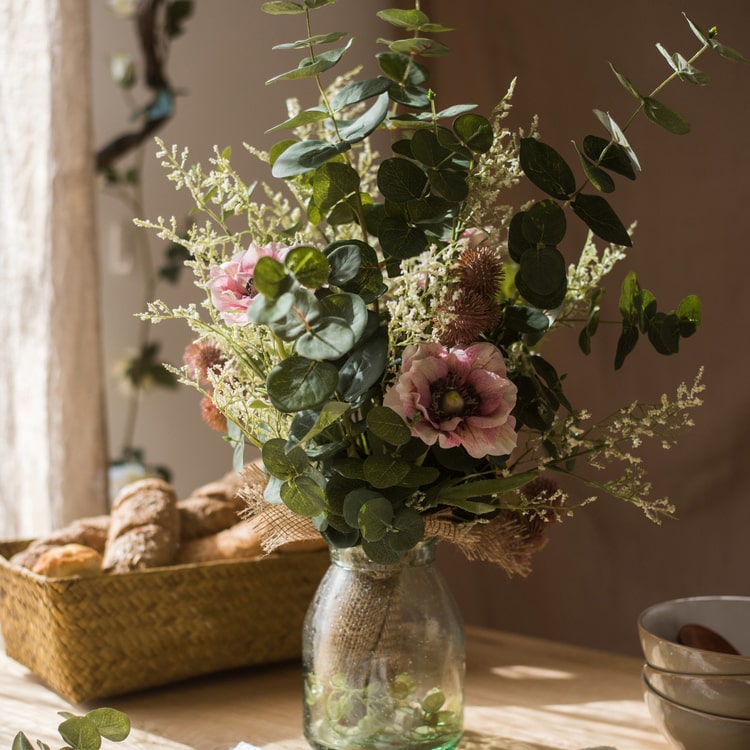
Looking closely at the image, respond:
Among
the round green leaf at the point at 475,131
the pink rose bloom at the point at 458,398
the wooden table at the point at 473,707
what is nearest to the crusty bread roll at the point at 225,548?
the wooden table at the point at 473,707

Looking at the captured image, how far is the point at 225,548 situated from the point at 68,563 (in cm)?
17

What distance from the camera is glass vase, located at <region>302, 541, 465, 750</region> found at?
0.84 meters

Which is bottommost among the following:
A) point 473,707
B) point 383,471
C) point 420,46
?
point 473,707

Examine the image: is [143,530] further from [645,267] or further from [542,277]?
[645,267]

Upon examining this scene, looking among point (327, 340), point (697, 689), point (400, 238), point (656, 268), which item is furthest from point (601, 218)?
point (656, 268)

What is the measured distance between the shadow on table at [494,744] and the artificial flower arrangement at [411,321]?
208 millimetres

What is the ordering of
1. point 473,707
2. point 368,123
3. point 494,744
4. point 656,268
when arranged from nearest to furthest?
point 368,123
point 494,744
point 473,707
point 656,268

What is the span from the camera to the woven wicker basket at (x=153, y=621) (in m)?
1.00

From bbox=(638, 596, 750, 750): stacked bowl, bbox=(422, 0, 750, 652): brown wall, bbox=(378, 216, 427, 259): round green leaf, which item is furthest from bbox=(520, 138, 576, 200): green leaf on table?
bbox=(422, 0, 750, 652): brown wall

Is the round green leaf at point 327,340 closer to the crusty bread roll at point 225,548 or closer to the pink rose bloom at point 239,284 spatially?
the pink rose bloom at point 239,284

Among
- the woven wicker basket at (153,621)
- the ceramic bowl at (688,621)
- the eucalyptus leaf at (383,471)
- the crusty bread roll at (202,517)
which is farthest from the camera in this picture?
the crusty bread roll at (202,517)

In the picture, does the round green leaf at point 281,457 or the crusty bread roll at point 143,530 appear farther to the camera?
the crusty bread roll at point 143,530

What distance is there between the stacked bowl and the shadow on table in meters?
0.10

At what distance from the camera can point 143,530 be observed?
3.47 feet
